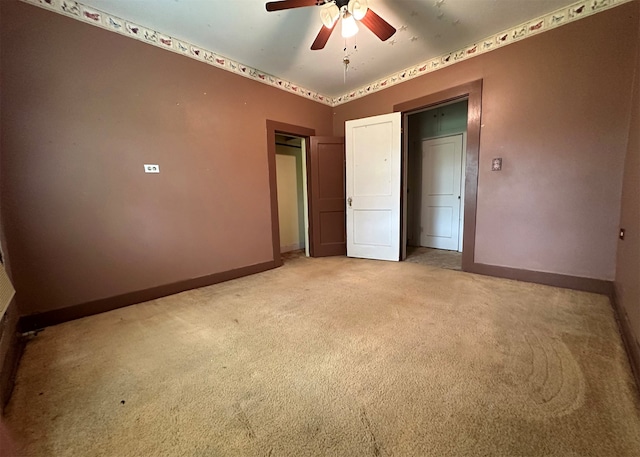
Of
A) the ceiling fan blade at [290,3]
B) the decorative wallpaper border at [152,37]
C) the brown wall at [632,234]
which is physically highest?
the decorative wallpaper border at [152,37]

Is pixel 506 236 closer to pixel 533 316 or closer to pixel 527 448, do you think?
pixel 533 316

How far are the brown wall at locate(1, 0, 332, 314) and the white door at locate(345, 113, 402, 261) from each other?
1.59 meters

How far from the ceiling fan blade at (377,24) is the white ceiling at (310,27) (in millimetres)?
318

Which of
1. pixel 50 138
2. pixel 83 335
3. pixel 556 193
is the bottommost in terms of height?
pixel 83 335

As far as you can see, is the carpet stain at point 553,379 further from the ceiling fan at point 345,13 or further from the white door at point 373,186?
the ceiling fan at point 345,13

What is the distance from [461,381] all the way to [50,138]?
3393 millimetres

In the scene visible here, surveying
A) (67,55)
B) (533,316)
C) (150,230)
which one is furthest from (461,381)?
(67,55)

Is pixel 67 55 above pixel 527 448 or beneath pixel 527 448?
above

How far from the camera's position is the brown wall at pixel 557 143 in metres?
2.18

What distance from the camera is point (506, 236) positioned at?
2783mm

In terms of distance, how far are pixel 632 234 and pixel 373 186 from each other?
2.59 meters

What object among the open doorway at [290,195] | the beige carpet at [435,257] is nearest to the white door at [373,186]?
the beige carpet at [435,257]

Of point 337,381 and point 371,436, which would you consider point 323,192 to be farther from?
point 371,436

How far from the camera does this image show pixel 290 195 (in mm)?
4848
